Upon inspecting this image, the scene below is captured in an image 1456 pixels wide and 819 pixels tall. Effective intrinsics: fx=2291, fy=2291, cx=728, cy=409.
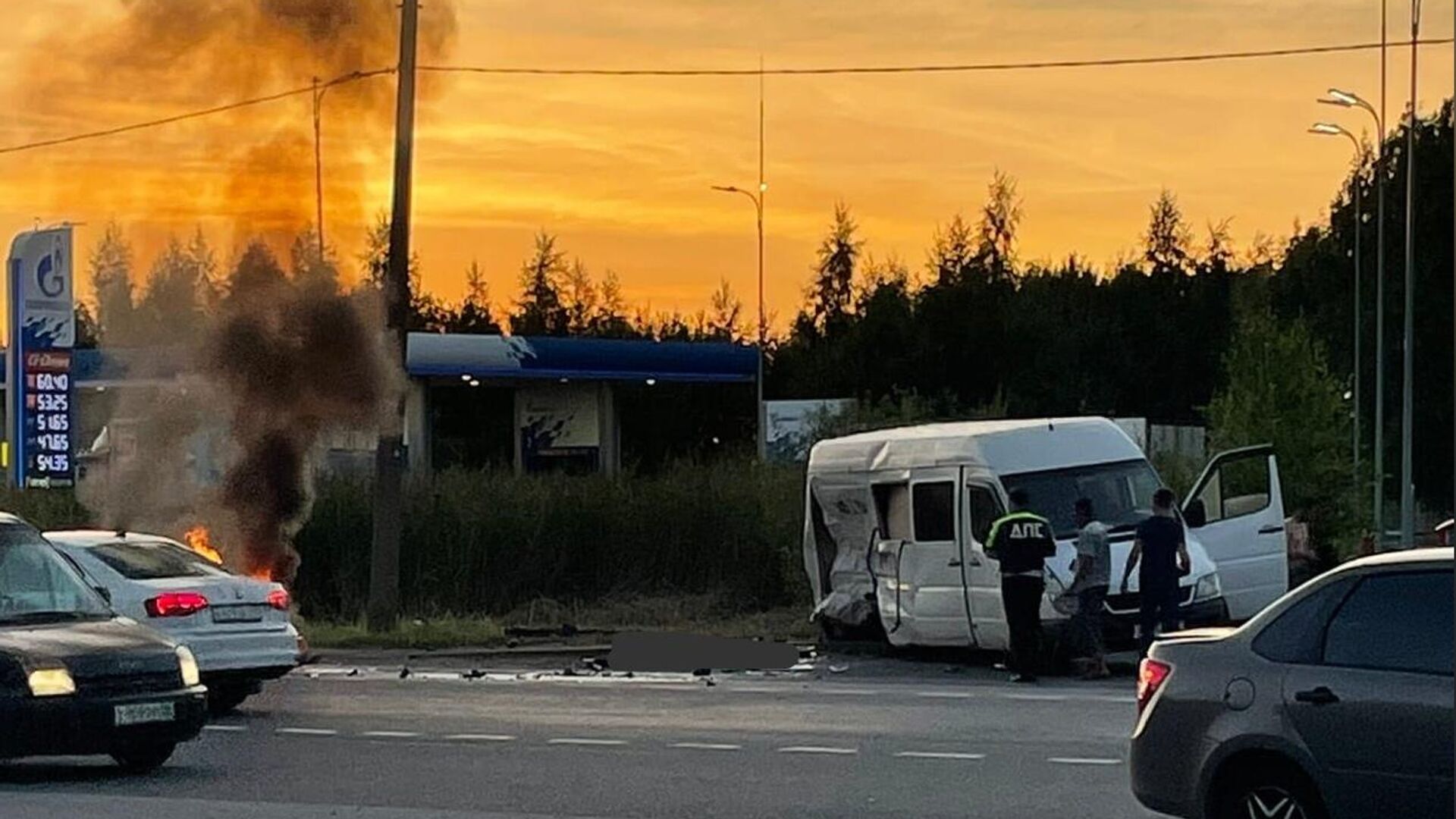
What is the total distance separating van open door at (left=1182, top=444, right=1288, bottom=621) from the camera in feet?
77.0

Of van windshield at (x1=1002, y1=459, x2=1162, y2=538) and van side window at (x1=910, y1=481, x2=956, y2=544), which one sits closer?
van windshield at (x1=1002, y1=459, x2=1162, y2=538)

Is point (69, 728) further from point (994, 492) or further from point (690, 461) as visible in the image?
point (690, 461)

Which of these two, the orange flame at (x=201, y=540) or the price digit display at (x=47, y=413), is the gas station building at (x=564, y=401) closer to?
the price digit display at (x=47, y=413)

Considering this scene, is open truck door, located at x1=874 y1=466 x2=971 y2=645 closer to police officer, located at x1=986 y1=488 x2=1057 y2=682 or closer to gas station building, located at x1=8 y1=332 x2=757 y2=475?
police officer, located at x1=986 y1=488 x2=1057 y2=682

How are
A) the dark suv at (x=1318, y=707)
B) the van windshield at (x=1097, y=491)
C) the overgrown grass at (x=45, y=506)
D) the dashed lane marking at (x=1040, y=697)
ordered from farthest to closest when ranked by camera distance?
1. the overgrown grass at (x=45, y=506)
2. the van windshield at (x=1097, y=491)
3. the dashed lane marking at (x=1040, y=697)
4. the dark suv at (x=1318, y=707)

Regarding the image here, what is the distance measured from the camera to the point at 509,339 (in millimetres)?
56750

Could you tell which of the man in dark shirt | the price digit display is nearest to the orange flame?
the price digit display

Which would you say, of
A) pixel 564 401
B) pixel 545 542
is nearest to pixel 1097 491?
pixel 545 542

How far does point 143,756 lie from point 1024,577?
31.7 feet

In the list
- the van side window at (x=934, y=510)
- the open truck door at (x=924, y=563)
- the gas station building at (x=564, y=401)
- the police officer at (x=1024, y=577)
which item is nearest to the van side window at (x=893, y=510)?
the open truck door at (x=924, y=563)

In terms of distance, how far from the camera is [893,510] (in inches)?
981

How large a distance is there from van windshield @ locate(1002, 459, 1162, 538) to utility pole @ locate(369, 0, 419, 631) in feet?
29.6

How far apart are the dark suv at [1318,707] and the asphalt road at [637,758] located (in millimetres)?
1898

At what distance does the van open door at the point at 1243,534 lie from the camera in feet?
77.0
